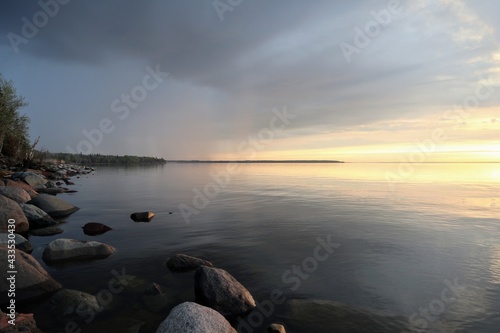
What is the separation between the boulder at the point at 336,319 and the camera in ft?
26.7

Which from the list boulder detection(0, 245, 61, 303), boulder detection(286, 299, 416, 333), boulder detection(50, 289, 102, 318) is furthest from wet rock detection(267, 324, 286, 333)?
boulder detection(0, 245, 61, 303)

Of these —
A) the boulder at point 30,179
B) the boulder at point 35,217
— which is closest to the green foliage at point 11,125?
the boulder at point 30,179

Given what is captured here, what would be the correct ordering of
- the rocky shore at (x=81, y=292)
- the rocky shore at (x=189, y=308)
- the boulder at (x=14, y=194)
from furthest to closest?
the boulder at (x=14, y=194), the rocky shore at (x=189, y=308), the rocky shore at (x=81, y=292)

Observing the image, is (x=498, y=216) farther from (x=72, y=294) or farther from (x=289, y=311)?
(x=72, y=294)

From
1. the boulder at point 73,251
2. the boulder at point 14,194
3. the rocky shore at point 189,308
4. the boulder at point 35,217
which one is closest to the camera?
the rocky shore at point 189,308

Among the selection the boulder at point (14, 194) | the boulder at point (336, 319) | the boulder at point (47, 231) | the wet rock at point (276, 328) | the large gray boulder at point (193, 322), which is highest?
the boulder at point (14, 194)

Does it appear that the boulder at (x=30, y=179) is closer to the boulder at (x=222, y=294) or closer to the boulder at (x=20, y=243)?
the boulder at (x=20, y=243)

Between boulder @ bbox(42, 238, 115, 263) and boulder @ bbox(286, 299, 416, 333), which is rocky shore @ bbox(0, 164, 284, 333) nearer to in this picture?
boulder @ bbox(42, 238, 115, 263)

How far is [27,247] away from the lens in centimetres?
1340

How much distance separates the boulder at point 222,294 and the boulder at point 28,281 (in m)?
5.24

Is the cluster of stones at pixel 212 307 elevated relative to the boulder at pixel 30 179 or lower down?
lower down

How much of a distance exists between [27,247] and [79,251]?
2.78m

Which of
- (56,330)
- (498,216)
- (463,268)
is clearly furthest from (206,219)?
(498,216)

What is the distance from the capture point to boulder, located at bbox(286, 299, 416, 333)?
8148 millimetres
